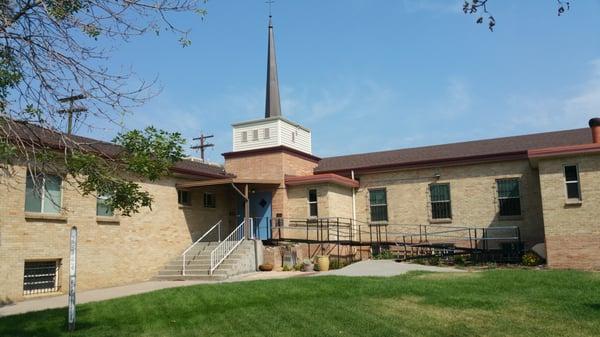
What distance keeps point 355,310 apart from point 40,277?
10.5m

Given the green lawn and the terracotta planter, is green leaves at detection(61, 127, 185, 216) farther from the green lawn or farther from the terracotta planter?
the terracotta planter

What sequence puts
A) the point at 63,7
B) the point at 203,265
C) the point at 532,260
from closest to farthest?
the point at 63,7, the point at 532,260, the point at 203,265

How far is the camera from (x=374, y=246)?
23.6 meters

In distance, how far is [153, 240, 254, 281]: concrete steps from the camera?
62.3 feet

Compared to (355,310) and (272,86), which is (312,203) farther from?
(355,310)

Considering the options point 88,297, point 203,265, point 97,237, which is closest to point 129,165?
point 88,297

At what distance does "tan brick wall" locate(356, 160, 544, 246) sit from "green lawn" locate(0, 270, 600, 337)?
23.3 feet

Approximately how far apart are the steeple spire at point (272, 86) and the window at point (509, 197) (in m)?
11.8

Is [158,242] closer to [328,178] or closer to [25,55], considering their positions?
[328,178]

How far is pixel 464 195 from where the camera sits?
23125 millimetres

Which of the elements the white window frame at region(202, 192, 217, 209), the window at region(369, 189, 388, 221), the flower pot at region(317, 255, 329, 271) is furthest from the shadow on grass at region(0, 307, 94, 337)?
the window at region(369, 189, 388, 221)

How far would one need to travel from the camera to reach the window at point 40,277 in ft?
52.6

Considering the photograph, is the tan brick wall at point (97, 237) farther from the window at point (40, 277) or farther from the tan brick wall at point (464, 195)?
the tan brick wall at point (464, 195)

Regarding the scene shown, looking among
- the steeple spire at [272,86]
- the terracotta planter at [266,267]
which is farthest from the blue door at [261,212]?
the steeple spire at [272,86]
